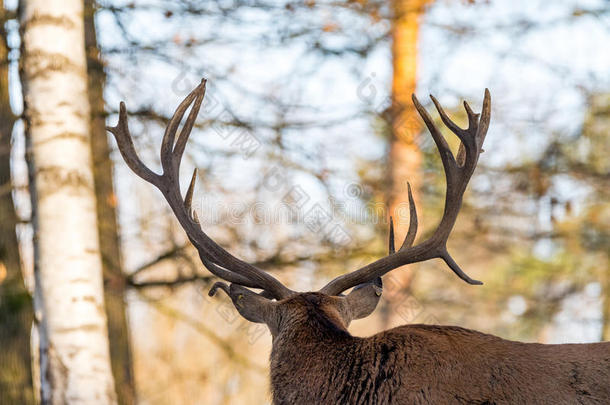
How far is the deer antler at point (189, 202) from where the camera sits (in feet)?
13.7

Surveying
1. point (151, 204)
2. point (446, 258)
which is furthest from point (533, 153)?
point (446, 258)

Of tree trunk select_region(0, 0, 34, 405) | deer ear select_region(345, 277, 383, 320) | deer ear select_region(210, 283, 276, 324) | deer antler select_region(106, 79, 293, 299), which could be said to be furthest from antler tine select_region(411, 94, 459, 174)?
tree trunk select_region(0, 0, 34, 405)

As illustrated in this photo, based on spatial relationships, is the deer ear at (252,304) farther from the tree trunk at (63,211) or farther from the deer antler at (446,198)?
the tree trunk at (63,211)

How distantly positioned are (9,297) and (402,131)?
16.2 ft

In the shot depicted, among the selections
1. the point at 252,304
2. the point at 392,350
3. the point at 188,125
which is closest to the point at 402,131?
the point at 188,125

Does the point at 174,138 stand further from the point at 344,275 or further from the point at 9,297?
the point at 9,297

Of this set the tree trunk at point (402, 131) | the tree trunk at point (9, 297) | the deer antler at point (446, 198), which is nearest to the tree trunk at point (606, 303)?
the tree trunk at point (402, 131)

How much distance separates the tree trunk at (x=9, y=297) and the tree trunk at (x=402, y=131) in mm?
4318

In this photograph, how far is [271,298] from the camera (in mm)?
4266

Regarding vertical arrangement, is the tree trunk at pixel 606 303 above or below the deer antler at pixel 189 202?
below

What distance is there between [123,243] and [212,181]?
4.23 ft

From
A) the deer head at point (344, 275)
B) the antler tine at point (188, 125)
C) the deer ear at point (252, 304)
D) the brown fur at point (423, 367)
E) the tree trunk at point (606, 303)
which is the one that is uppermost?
the antler tine at point (188, 125)

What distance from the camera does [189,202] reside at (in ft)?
14.0

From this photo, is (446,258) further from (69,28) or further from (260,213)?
(260,213)
